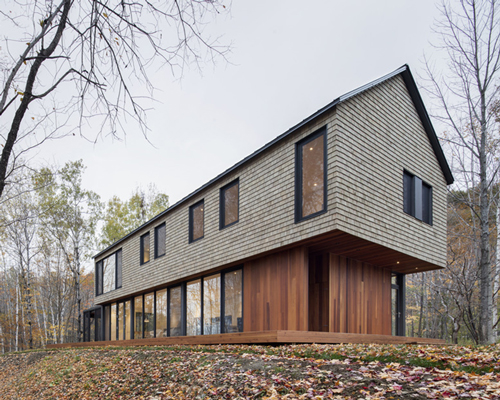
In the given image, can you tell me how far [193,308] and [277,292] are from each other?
4.38 metres

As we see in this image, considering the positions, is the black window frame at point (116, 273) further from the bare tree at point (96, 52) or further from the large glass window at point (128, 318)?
the bare tree at point (96, 52)

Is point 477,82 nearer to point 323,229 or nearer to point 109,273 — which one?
point 323,229

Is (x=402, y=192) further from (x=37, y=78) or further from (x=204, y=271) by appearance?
(x=37, y=78)

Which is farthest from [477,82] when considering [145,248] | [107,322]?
[107,322]

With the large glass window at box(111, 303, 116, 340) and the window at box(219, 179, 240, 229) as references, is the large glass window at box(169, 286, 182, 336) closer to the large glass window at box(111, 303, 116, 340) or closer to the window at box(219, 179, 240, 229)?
the window at box(219, 179, 240, 229)

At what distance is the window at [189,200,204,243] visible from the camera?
12414 mm

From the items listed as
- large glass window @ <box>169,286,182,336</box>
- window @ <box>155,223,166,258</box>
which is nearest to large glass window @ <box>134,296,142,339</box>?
large glass window @ <box>169,286,182,336</box>

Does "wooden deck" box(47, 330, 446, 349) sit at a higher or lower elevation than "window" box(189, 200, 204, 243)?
lower

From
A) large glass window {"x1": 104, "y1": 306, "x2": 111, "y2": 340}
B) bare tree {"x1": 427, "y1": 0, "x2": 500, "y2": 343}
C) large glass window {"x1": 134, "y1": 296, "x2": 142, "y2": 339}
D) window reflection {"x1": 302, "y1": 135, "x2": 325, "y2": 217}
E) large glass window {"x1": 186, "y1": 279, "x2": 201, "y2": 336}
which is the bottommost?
large glass window {"x1": 104, "y1": 306, "x2": 111, "y2": 340}

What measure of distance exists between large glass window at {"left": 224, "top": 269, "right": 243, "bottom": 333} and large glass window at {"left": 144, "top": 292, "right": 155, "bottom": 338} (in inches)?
213

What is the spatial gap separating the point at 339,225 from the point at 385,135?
3326 mm

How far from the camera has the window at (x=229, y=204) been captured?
35.8 feet

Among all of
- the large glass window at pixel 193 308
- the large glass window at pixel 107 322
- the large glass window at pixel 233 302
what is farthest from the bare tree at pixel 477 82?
the large glass window at pixel 107 322

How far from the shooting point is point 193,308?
12750mm
